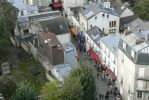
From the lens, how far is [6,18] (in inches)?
2643

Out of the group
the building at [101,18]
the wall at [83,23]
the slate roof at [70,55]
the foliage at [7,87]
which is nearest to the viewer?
the foliage at [7,87]

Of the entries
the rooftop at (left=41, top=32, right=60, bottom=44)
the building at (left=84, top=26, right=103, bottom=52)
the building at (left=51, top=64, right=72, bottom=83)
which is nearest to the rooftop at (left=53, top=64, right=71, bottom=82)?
the building at (left=51, top=64, right=72, bottom=83)

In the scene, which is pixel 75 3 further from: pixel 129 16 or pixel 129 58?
pixel 129 58

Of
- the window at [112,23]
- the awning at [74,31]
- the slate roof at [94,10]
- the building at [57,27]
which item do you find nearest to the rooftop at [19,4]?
the building at [57,27]

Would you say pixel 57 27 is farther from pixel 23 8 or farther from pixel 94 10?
pixel 23 8

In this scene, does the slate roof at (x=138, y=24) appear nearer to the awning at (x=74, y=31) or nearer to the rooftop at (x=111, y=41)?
the rooftop at (x=111, y=41)

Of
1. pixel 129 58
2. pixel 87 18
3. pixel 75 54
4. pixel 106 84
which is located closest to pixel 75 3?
pixel 87 18

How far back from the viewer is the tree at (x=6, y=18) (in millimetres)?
65794

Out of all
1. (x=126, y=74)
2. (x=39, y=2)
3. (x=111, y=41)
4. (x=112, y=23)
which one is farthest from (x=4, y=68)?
(x=39, y=2)

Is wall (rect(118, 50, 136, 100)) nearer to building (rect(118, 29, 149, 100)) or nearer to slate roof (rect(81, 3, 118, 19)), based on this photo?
building (rect(118, 29, 149, 100))

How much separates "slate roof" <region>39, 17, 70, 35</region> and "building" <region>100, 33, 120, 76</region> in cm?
Result: 733

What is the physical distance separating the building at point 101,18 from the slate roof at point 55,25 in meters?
7.34

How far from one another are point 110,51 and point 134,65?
10744 millimetres

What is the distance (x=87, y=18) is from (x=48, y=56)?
15.3 meters
